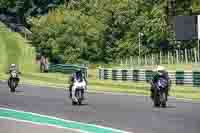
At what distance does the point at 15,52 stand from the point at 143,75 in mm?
41307

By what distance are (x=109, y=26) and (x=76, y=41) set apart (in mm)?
10050

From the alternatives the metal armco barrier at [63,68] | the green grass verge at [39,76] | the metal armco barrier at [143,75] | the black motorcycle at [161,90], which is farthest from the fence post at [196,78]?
the metal armco barrier at [63,68]

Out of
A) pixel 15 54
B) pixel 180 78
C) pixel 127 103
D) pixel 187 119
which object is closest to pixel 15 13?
pixel 15 54

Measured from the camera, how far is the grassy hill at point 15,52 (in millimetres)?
73756

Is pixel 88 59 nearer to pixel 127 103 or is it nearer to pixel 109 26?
pixel 109 26

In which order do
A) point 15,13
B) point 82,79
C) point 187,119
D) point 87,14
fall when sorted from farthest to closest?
point 15,13, point 87,14, point 82,79, point 187,119

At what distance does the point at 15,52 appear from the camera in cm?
8744

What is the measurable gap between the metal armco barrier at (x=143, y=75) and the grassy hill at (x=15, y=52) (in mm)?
14919

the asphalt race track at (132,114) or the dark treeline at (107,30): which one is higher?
the dark treeline at (107,30)

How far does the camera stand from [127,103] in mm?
29078

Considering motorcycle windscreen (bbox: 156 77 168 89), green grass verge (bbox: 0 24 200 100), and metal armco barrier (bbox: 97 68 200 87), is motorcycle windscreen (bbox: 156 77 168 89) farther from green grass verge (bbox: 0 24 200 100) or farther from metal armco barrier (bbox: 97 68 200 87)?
metal armco barrier (bbox: 97 68 200 87)

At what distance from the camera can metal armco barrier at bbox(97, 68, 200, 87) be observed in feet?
139

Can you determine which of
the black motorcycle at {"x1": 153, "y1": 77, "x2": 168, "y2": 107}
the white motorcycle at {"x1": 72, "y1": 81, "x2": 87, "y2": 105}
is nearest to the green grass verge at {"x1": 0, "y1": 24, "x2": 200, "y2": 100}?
the black motorcycle at {"x1": 153, "y1": 77, "x2": 168, "y2": 107}

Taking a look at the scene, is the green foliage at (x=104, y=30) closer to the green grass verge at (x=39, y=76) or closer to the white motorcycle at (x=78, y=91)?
the green grass verge at (x=39, y=76)
